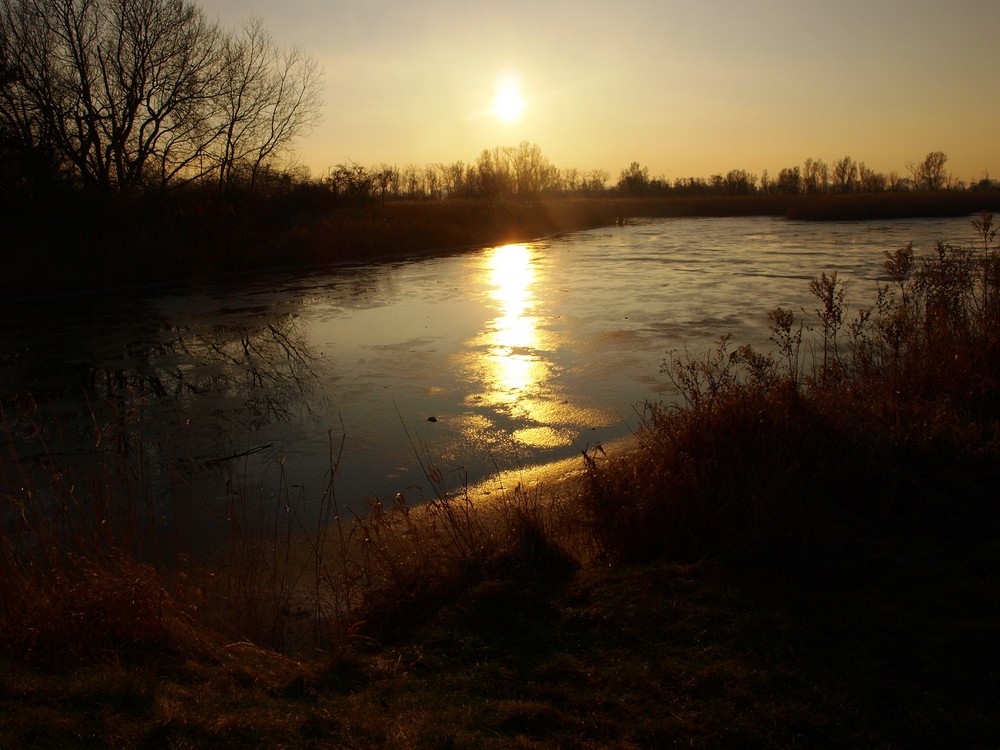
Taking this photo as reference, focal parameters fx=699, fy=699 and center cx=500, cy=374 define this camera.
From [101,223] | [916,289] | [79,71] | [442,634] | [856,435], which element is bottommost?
[442,634]

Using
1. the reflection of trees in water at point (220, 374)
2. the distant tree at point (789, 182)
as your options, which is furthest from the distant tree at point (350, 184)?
the distant tree at point (789, 182)

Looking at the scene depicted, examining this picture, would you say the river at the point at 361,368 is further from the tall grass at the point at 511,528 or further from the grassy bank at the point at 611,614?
the grassy bank at the point at 611,614

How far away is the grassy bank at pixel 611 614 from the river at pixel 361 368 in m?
1.03

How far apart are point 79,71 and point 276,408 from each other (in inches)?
770

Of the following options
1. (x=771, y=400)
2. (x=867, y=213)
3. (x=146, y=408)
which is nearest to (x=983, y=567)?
(x=771, y=400)

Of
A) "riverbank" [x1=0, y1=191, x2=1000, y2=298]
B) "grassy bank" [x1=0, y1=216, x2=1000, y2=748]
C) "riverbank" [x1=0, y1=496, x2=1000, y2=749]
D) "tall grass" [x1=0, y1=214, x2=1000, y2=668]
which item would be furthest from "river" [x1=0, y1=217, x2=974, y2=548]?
"riverbank" [x1=0, y1=496, x2=1000, y2=749]

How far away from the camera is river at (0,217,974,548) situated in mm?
6148

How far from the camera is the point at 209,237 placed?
21.4m

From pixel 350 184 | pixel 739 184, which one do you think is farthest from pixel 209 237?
pixel 739 184

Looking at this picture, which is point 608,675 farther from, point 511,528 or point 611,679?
point 511,528

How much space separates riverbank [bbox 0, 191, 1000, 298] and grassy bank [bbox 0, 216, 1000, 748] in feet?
48.4

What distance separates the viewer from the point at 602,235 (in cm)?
3797

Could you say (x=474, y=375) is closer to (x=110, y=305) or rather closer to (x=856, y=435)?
(x=856, y=435)

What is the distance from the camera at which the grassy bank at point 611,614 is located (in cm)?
245
